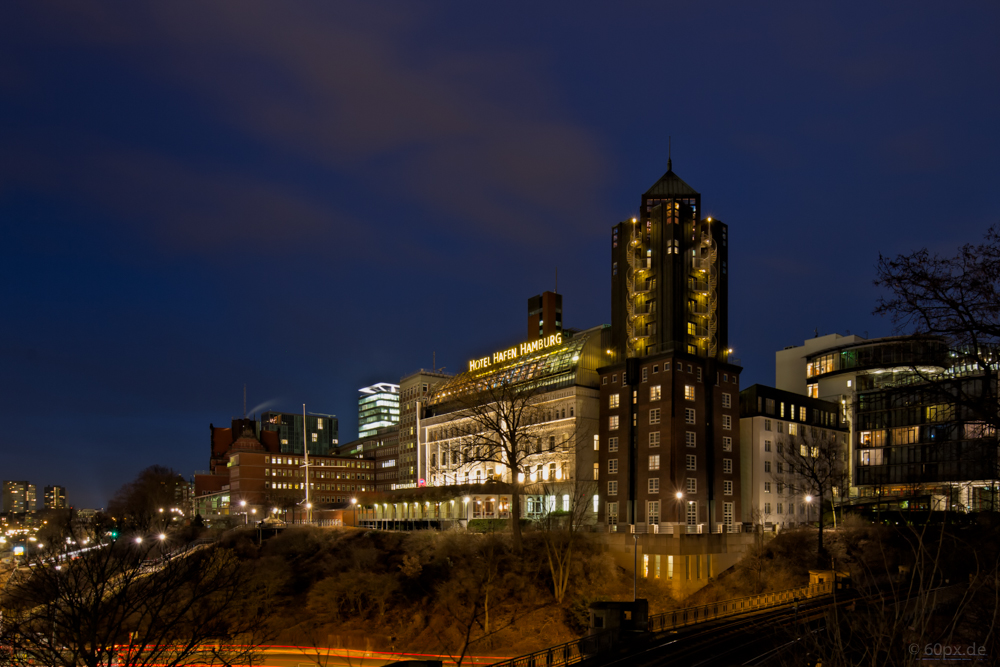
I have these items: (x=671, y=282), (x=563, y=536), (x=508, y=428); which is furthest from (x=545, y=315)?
(x=563, y=536)

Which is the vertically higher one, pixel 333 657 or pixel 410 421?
pixel 410 421

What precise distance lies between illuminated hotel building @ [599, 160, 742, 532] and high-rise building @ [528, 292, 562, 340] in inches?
2767

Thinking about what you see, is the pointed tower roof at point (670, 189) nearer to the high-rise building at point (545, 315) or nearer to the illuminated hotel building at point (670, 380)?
the illuminated hotel building at point (670, 380)

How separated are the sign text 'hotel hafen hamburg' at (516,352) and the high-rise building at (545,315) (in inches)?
1658

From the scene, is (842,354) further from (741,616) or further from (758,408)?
(741,616)

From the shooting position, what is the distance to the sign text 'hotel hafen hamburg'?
362 feet

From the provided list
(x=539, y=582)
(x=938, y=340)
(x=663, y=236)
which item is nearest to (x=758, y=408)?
(x=663, y=236)

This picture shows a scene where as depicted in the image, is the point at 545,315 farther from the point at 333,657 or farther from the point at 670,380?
the point at 333,657

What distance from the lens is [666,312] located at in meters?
90.1

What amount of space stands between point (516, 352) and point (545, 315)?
2205 inches

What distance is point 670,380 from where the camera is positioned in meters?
85.0

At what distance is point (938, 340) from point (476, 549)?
60.5 m

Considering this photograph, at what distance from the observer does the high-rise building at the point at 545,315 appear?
169 m

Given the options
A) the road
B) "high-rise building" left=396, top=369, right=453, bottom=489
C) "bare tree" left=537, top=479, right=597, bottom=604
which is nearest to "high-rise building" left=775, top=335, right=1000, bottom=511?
"bare tree" left=537, top=479, right=597, bottom=604
